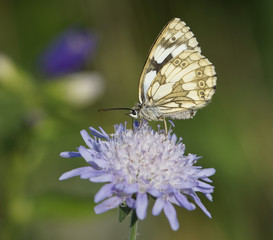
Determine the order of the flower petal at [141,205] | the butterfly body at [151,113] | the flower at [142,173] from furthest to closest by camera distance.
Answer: the butterfly body at [151,113], the flower at [142,173], the flower petal at [141,205]

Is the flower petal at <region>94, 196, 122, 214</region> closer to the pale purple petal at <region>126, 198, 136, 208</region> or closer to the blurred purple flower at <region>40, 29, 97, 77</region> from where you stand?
the pale purple petal at <region>126, 198, 136, 208</region>

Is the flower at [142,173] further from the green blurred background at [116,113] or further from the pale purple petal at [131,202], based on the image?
the green blurred background at [116,113]

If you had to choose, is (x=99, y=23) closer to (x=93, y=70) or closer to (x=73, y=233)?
(x=93, y=70)

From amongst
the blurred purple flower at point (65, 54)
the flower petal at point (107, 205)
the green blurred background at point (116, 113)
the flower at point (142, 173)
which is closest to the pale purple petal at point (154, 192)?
the flower at point (142, 173)

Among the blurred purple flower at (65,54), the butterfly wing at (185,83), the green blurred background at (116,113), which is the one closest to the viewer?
the butterfly wing at (185,83)

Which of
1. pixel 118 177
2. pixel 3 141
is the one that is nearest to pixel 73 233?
pixel 3 141

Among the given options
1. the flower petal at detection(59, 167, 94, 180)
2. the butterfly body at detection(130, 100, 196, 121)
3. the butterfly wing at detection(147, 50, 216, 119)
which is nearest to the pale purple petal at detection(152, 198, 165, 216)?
the flower petal at detection(59, 167, 94, 180)
